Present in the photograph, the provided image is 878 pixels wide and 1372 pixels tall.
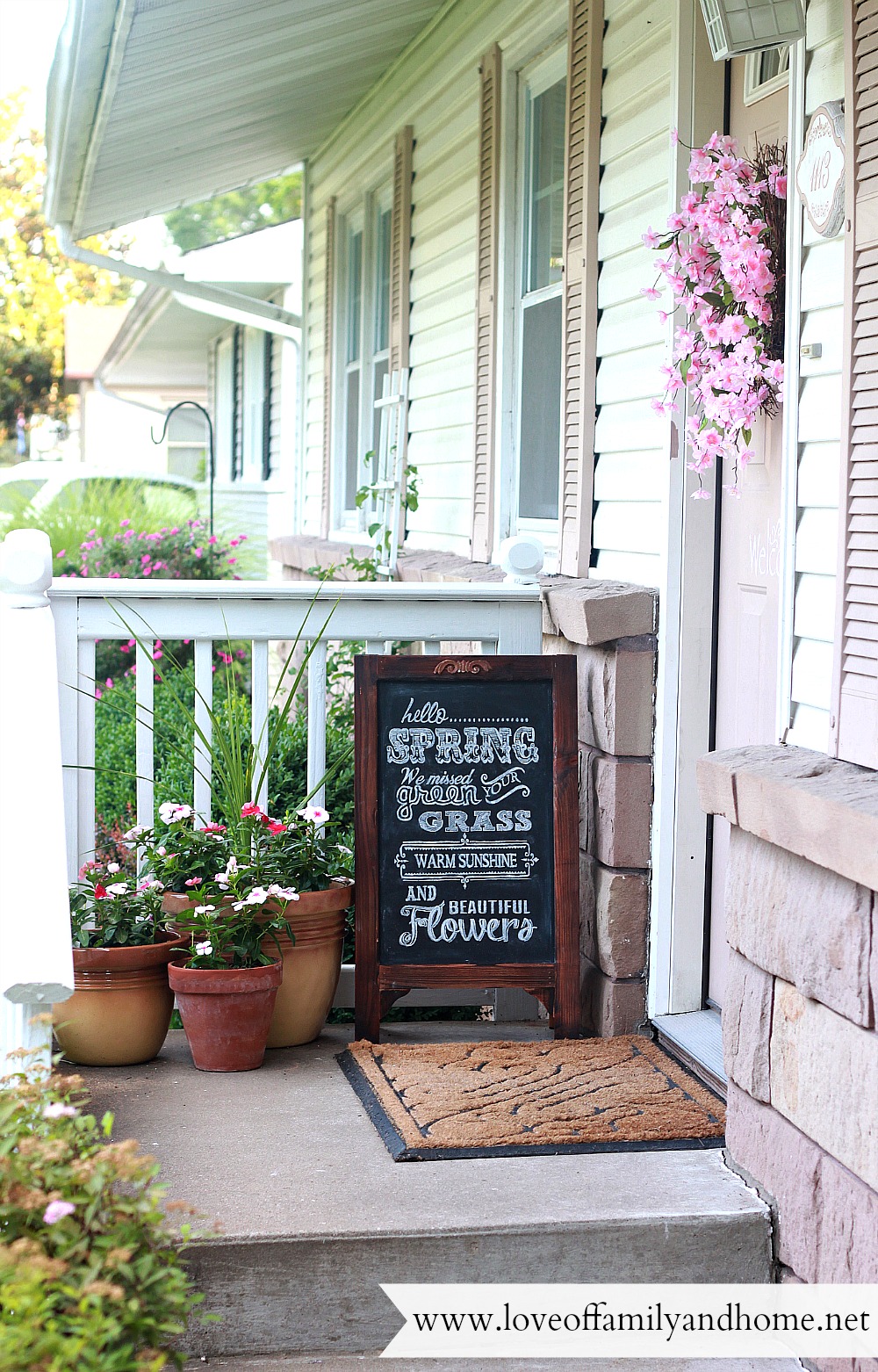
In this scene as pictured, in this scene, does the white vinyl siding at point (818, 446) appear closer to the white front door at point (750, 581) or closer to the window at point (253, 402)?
the white front door at point (750, 581)

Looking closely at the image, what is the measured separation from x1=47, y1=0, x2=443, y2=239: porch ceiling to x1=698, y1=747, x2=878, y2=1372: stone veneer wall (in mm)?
3230

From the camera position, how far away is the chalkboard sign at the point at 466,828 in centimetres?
327

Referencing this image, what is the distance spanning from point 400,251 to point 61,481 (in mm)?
7119

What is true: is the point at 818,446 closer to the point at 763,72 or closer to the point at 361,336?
the point at 763,72

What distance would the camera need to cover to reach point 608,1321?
2404 millimetres

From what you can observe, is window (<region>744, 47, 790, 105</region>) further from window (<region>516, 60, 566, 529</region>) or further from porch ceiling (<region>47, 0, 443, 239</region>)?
porch ceiling (<region>47, 0, 443, 239</region>)

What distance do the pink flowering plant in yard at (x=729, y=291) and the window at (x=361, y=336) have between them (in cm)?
410

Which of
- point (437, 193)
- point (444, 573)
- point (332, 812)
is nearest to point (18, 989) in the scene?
point (332, 812)

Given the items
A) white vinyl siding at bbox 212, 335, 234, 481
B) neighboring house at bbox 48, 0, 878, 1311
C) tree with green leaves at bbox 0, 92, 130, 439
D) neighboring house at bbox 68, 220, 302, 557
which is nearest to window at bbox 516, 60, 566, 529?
neighboring house at bbox 48, 0, 878, 1311

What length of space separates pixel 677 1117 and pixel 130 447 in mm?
26427

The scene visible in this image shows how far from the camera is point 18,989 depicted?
2.33 metres

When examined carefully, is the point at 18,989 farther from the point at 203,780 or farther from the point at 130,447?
the point at 130,447

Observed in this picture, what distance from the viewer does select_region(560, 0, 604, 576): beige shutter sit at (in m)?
3.76

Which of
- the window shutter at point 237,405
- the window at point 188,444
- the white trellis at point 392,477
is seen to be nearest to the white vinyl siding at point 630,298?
the white trellis at point 392,477
